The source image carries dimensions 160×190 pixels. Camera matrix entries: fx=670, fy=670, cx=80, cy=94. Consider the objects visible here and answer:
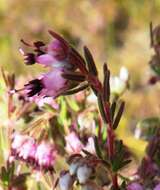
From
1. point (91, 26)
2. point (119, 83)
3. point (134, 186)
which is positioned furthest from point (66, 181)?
point (91, 26)

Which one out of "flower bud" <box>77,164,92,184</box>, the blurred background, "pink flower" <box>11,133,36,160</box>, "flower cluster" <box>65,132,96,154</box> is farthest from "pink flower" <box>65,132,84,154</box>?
the blurred background

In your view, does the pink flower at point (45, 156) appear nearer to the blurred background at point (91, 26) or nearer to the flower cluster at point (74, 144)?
the flower cluster at point (74, 144)

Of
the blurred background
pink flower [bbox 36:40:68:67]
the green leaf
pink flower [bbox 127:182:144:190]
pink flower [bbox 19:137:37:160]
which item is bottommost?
pink flower [bbox 127:182:144:190]

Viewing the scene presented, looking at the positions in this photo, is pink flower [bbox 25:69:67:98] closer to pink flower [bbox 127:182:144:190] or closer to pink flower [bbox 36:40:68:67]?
pink flower [bbox 36:40:68:67]

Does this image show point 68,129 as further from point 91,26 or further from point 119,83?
point 91,26

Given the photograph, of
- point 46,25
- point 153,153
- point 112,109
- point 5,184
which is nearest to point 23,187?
point 5,184

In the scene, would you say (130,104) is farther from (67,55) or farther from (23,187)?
(67,55)

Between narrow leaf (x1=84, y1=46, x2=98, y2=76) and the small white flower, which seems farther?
the small white flower

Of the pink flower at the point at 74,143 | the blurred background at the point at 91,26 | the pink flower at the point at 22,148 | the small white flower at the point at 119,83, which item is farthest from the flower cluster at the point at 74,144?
the blurred background at the point at 91,26
